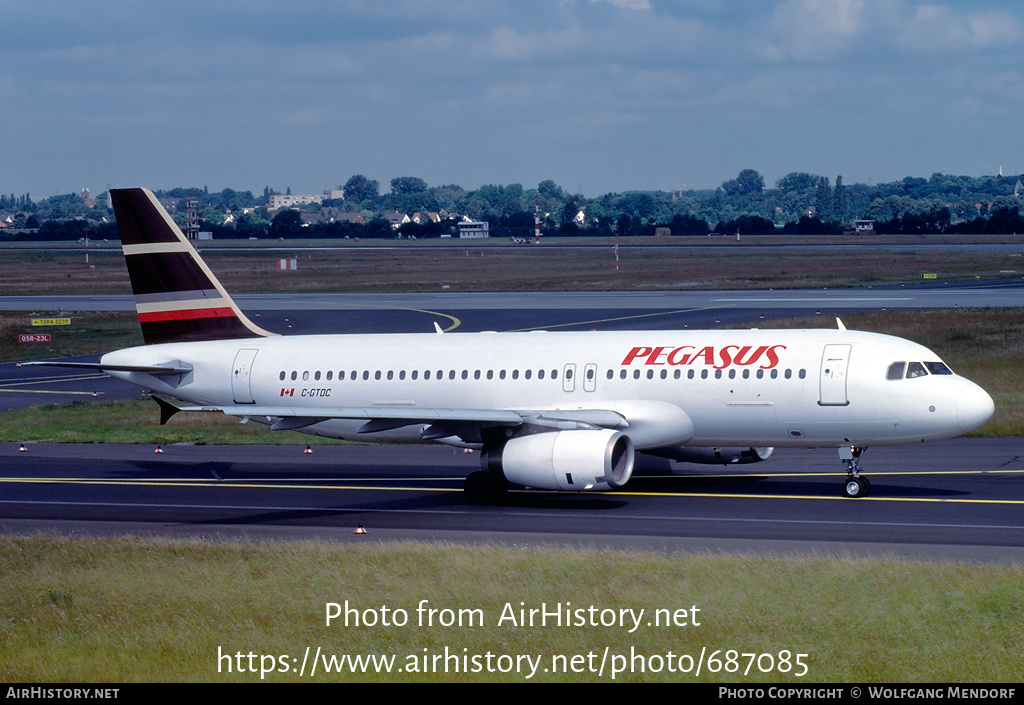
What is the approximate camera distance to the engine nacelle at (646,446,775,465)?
1389 inches

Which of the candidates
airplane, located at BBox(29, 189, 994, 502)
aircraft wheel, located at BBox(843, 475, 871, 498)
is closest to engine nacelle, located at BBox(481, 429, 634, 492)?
airplane, located at BBox(29, 189, 994, 502)

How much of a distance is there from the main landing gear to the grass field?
7851 millimetres

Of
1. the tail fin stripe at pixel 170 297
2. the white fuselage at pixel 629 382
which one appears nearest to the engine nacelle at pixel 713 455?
the white fuselage at pixel 629 382

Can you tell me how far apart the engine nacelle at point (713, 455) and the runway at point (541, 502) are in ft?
1.93

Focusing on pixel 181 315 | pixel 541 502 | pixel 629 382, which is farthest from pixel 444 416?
pixel 181 315

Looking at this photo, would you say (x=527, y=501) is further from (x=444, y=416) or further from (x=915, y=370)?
(x=915, y=370)

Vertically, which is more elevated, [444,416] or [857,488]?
[444,416]

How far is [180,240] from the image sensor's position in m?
38.8

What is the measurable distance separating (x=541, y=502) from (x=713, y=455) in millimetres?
5528

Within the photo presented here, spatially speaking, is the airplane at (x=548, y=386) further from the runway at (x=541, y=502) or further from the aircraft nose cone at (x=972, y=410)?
the runway at (x=541, y=502)

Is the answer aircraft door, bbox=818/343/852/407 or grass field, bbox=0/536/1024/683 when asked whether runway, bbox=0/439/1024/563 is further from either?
grass field, bbox=0/536/1024/683

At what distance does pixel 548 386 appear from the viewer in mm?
34375

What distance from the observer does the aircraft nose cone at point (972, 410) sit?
99.8 feet

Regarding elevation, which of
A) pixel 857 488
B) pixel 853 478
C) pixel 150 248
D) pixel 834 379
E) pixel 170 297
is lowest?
pixel 857 488
